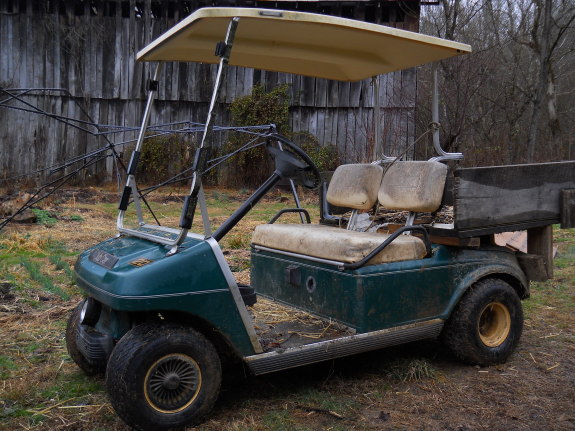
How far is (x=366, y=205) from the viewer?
474 centimetres

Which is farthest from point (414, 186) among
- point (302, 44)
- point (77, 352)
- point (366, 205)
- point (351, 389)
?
point (77, 352)

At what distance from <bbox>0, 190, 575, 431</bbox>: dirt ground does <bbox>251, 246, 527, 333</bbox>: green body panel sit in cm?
42

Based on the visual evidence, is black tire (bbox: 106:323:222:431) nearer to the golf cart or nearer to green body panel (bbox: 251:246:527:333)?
the golf cart

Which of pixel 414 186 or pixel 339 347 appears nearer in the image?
pixel 339 347

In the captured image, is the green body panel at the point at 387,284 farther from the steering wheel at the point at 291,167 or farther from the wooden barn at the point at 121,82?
the wooden barn at the point at 121,82

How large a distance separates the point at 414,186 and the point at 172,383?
2.19 metres

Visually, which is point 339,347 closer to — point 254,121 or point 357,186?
point 357,186

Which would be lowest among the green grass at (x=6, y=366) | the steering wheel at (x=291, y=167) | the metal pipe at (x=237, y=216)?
the green grass at (x=6, y=366)

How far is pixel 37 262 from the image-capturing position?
6.82m

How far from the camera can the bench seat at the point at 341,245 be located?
11.9 feet

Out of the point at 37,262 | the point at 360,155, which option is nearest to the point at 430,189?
the point at 37,262

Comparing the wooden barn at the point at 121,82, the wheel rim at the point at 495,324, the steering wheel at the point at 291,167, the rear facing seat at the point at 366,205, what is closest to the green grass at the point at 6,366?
the rear facing seat at the point at 366,205

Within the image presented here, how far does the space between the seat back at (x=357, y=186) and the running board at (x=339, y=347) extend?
123cm

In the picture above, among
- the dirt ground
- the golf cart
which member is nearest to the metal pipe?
the golf cart
